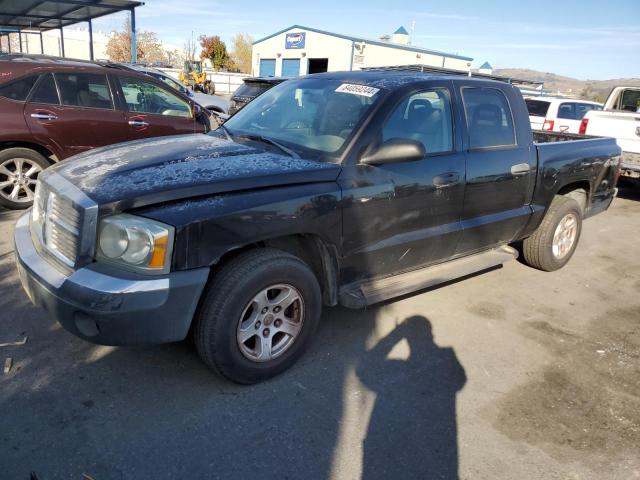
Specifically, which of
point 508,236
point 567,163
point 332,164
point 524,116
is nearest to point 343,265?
point 332,164

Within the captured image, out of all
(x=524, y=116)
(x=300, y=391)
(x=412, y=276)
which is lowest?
(x=300, y=391)

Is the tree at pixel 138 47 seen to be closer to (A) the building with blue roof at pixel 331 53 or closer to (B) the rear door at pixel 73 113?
(A) the building with blue roof at pixel 331 53

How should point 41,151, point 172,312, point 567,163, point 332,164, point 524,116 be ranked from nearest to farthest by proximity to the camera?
point 172,312, point 332,164, point 524,116, point 567,163, point 41,151

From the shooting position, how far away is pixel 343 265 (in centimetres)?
328

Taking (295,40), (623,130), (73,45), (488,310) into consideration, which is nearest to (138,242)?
(488,310)

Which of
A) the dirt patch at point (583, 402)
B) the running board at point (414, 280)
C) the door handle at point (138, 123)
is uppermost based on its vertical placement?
the door handle at point (138, 123)

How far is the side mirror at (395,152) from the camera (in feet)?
10.5

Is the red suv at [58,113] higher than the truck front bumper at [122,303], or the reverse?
the red suv at [58,113]

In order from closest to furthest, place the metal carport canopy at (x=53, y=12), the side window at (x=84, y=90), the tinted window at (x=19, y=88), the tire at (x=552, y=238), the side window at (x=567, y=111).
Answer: the tire at (x=552, y=238)
the tinted window at (x=19, y=88)
the side window at (x=84, y=90)
the side window at (x=567, y=111)
the metal carport canopy at (x=53, y=12)

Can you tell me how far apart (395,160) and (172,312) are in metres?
1.69

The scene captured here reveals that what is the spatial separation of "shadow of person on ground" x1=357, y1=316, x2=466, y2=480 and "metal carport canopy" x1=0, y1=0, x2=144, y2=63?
15873mm

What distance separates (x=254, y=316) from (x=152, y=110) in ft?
16.0

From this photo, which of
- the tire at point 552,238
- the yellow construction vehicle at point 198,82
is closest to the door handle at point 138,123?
the tire at point 552,238

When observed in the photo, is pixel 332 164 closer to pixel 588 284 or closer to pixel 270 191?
pixel 270 191
